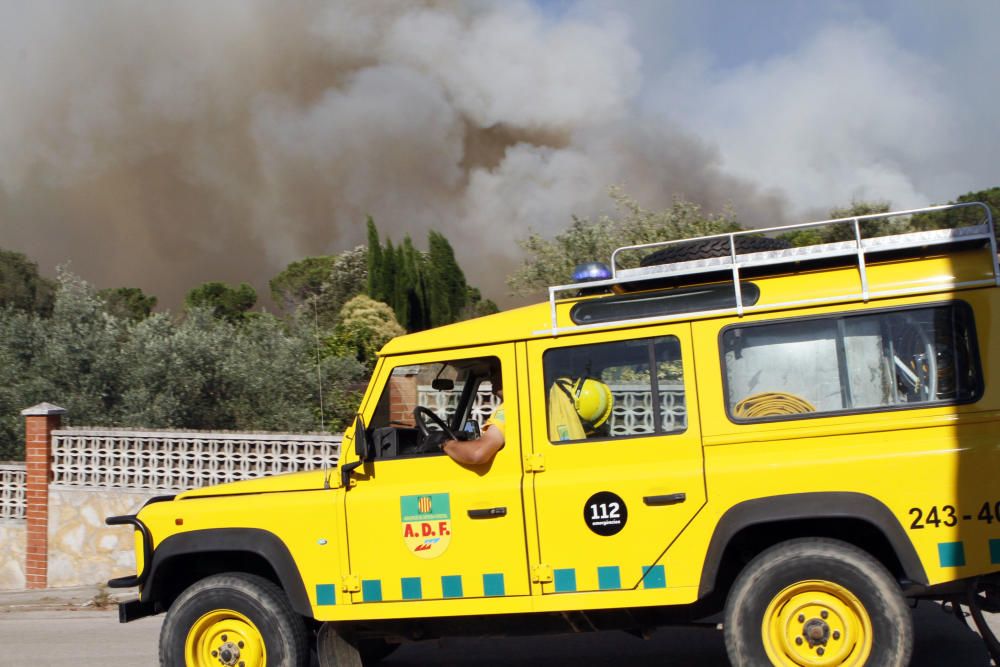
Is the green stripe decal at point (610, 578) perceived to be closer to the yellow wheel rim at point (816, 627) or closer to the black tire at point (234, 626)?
the yellow wheel rim at point (816, 627)

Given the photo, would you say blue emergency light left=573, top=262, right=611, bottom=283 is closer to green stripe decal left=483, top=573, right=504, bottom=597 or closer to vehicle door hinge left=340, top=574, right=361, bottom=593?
green stripe decal left=483, top=573, right=504, bottom=597

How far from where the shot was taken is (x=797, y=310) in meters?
5.05

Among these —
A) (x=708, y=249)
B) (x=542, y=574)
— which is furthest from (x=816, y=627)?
(x=708, y=249)

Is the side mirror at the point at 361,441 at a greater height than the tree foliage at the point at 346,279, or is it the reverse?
the tree foliage at the point at 346,279

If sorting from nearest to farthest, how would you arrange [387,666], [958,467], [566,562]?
[958,467]
[566,562]
[387,666]

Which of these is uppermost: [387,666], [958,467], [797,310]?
[797,310]

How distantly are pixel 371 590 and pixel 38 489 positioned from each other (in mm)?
7346

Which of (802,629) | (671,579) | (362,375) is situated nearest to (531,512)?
(671,579)

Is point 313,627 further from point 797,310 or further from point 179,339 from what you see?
point 179,339

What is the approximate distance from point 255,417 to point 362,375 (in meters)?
4.22

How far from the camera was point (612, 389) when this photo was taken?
17.4 ft

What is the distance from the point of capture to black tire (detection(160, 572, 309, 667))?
5.52m

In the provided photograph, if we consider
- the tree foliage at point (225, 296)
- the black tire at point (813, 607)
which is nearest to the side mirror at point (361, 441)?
the black tire at point (813, 607)

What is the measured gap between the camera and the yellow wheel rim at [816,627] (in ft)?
15.9
